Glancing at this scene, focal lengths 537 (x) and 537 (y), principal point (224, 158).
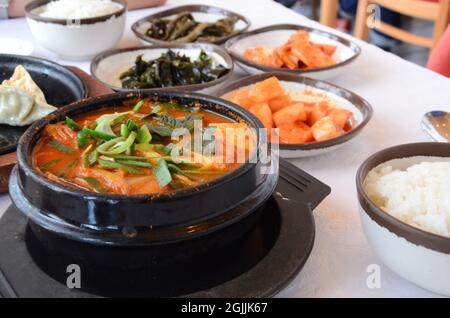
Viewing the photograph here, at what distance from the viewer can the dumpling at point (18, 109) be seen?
1.59 metres

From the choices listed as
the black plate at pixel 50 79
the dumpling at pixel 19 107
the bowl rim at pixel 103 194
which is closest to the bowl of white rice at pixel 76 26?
the black plate at pixel 50 79

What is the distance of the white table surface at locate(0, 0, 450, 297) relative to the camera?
112 cm

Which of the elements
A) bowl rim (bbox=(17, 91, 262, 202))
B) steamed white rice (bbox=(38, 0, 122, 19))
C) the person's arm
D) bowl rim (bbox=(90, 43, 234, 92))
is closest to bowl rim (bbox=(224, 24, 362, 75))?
bowl rim (bbox=(90, 43, 234, 92))

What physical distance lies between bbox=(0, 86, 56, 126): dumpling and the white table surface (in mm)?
317

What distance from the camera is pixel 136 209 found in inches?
37.0

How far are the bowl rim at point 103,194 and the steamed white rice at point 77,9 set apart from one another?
1.08 meters

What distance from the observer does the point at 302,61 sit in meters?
2.10

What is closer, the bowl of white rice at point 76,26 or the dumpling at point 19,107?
the dumpling at point 19,107

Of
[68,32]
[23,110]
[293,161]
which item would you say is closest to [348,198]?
[293,161]

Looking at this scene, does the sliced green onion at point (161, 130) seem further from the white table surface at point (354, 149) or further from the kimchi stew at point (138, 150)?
the white table surface at point (354, 149)

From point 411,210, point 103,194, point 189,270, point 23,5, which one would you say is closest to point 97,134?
point 103,194

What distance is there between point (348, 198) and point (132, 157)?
62cm

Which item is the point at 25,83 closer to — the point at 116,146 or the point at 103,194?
the point at 116,146

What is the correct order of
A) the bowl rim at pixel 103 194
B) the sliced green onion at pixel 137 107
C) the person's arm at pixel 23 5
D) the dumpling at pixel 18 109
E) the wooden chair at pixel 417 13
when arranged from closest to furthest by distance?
the bowl rim at pixel 103 194, the sliced green onion at pixel 137 107, the dumpling at pixel 18 109, the person's arm at pixel 23 5, the wooden chair at pixel 417 13
